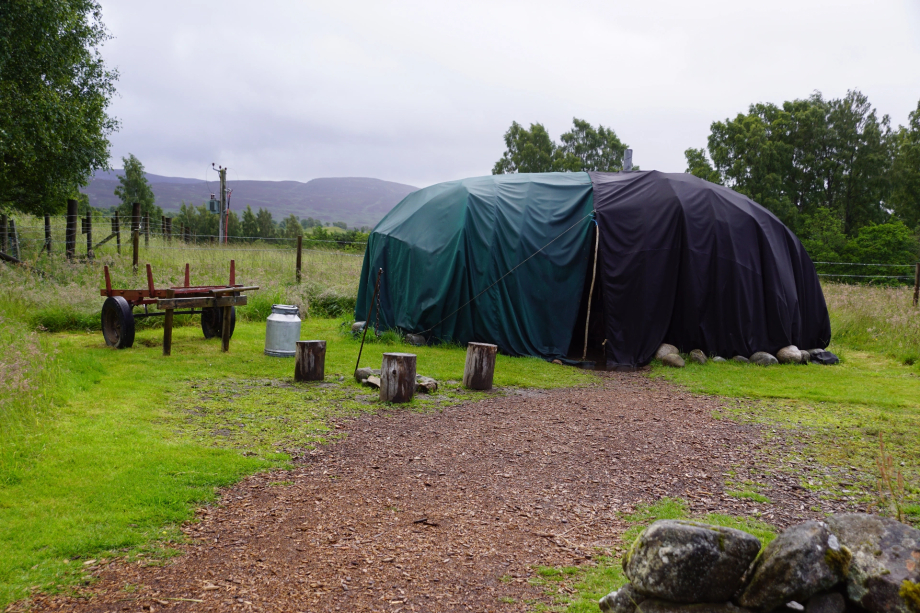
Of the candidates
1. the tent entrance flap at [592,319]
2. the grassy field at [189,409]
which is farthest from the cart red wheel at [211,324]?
the tent entrance flap at [592,319]

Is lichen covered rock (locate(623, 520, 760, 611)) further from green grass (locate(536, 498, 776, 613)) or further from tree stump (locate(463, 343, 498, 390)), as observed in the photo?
tree stump (locate(463, 343, 498, 390))

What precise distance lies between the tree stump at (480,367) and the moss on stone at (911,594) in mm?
5627

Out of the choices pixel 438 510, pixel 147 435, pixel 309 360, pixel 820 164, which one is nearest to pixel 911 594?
pixel 438 510

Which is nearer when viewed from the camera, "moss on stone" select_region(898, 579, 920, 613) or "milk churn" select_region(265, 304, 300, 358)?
"moss on stone" select_region(898, 579, 920, 613)

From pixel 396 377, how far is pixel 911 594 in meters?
5.08

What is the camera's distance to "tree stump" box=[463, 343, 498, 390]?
7695mm

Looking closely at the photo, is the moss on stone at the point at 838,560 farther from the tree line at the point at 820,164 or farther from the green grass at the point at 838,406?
the tree line at the point at 820,164

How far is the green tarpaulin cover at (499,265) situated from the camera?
10.3 metres

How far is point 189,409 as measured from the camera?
609 centimetres

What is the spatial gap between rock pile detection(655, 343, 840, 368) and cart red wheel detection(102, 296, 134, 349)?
7.77m

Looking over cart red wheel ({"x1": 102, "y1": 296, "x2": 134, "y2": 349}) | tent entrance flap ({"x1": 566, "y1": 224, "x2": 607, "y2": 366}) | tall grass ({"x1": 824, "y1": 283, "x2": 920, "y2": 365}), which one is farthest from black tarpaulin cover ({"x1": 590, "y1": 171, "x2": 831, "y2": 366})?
cart red wheel ({"x1": 102, "y1": 296, "x2": 134, "y2": 349})

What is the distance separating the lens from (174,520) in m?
3.64

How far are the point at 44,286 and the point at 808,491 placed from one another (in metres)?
12.4

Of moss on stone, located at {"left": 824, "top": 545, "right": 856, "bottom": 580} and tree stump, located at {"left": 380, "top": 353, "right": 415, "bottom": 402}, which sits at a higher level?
moss on stone, located at {"left": 824, "top": 545, "right": 856, "bottom": 580}
